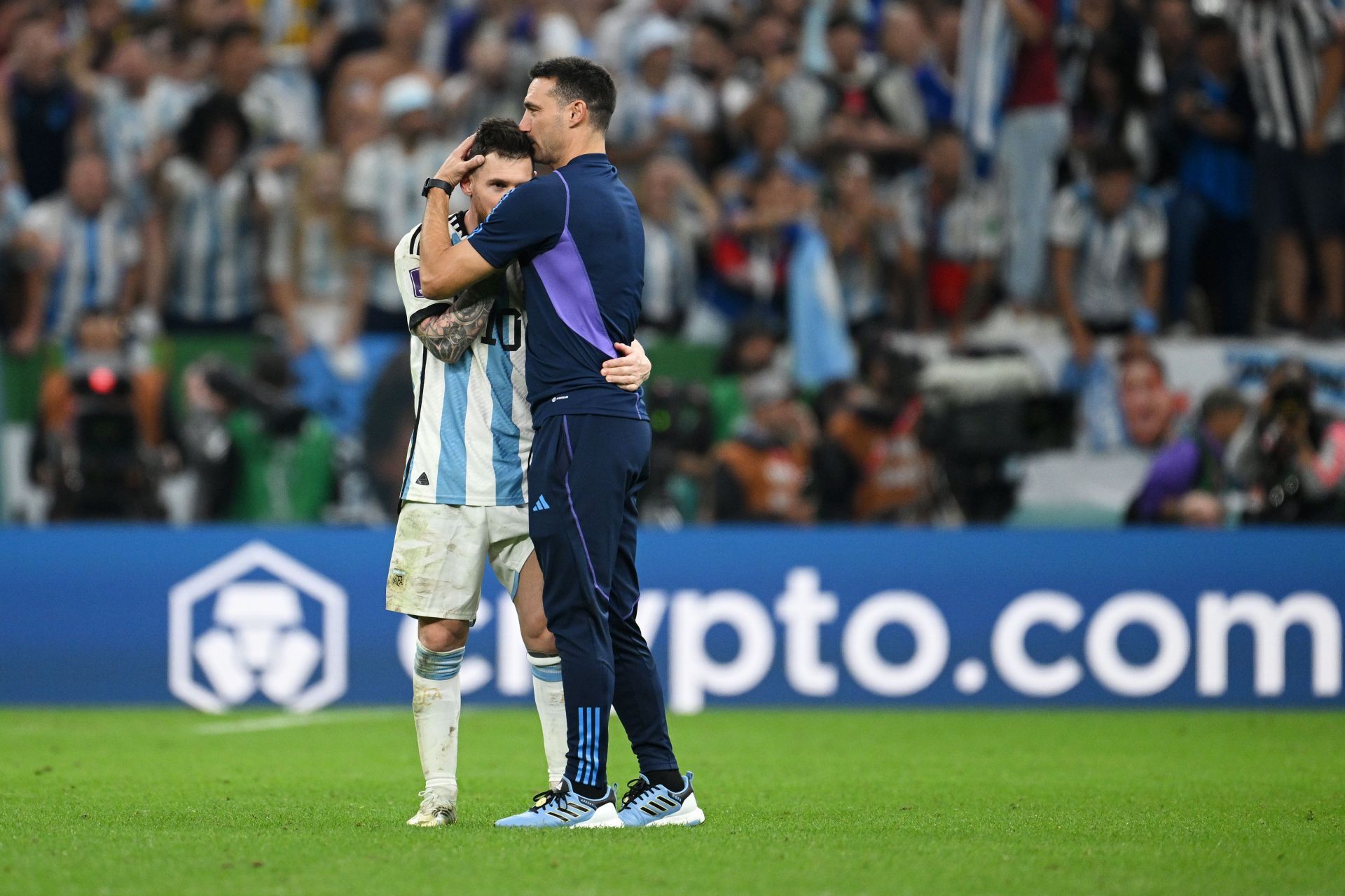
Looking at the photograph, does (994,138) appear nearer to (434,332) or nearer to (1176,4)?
(1176,4)

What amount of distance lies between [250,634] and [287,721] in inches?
30.4

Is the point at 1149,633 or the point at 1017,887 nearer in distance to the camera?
the point at 1017,887

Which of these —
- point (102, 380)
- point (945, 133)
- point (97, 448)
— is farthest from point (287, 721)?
point (945, 133)

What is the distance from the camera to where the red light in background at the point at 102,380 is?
1185cm

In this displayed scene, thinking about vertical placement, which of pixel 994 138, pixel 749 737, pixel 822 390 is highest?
pixel 994 138

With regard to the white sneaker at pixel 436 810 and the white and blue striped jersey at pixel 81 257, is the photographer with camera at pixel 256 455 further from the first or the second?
the white sneaker at pixel 436 810

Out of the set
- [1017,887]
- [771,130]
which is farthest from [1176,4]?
[1017,887]

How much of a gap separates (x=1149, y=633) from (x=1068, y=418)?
2.11 metres

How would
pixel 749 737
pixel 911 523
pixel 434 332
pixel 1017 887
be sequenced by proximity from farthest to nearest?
pixel 911 523, pixel 749 737, pixel 434 332, pixel 1017 887

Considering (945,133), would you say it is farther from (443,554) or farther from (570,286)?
(443,554)

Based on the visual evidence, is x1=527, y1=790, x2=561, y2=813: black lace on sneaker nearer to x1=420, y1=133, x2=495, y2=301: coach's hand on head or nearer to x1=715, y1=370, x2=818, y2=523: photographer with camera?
x1=420, y1=133, x2=495, y2=301: coach's hand on head

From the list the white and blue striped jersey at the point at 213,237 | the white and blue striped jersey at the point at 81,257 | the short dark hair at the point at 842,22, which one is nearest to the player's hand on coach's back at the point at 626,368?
the white and blue striped jersey at the point at 213,237

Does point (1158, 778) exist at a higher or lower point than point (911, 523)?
lower

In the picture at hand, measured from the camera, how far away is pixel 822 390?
12102 millimetres
